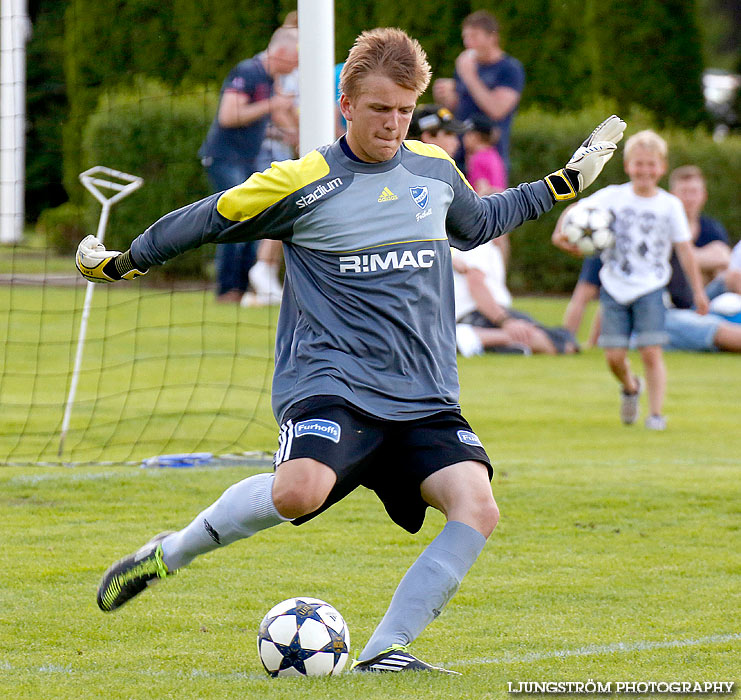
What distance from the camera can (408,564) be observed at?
5.23 meters

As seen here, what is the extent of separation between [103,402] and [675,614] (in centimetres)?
572

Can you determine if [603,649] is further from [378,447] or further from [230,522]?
[230,522]

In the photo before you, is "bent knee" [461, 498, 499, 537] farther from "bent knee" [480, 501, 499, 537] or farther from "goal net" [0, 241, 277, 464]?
"goal net" [0, 241, 277, 464]

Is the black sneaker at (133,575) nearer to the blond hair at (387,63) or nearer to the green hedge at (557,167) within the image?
the blond hair at (387,63)

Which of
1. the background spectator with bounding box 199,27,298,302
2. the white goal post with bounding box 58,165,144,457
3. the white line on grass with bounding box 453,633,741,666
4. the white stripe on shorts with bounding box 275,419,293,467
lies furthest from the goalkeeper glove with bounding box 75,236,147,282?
the background spectator with bounding box 199,27,298,302

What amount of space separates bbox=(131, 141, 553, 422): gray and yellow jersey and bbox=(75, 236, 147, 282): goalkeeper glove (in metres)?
0.06

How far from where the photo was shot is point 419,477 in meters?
3.93

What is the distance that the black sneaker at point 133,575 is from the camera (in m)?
4.13

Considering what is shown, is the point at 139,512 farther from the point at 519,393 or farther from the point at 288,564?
the point at 519,393

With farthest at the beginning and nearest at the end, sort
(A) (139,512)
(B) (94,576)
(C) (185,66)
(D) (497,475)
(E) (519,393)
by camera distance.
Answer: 1. (C) (185,66)
2. (E) (519,393)
3. (D) (497,475)
4. (A) (139,512)
5. (B) (94,576)

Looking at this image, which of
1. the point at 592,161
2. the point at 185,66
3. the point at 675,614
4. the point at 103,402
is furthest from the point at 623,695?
the point at 185,66

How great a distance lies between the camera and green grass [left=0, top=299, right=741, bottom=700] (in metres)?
3.82

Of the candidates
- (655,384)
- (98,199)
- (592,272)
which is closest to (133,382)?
(98,199)

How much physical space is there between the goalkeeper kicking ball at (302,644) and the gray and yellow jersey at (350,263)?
24.6 inches
